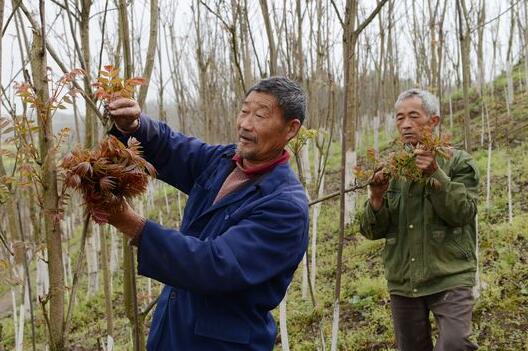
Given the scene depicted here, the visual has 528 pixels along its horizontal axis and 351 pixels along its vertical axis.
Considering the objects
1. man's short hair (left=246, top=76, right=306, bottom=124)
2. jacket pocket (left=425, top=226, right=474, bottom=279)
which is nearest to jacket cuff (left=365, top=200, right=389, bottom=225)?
jacket pocket (left=425, top=226, right=474, bottom=279)

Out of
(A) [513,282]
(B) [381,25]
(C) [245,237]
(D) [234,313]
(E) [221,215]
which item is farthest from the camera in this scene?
(B) [381,25]

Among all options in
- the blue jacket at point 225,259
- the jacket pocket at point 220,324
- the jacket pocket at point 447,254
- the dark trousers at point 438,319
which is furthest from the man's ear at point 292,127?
the dark trousers at point 438,319

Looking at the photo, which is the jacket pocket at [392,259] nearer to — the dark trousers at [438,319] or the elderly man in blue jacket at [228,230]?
the dark trousers at [438,319]

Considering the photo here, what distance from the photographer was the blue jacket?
4.49 ft

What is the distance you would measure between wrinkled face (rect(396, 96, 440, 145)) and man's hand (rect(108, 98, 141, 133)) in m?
1.53

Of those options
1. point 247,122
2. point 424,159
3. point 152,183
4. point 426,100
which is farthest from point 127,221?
point 152,183

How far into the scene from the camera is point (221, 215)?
168 cm

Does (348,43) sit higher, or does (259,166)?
(348,43)

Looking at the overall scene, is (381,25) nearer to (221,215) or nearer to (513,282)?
(513,282)

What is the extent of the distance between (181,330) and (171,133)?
2.57 feet

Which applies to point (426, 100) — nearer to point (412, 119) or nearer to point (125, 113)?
point (412, 119)

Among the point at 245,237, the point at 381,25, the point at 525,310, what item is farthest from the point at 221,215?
the point at 381,25

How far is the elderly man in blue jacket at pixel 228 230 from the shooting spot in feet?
4.50

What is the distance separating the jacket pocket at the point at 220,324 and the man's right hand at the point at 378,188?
1.08 meters
